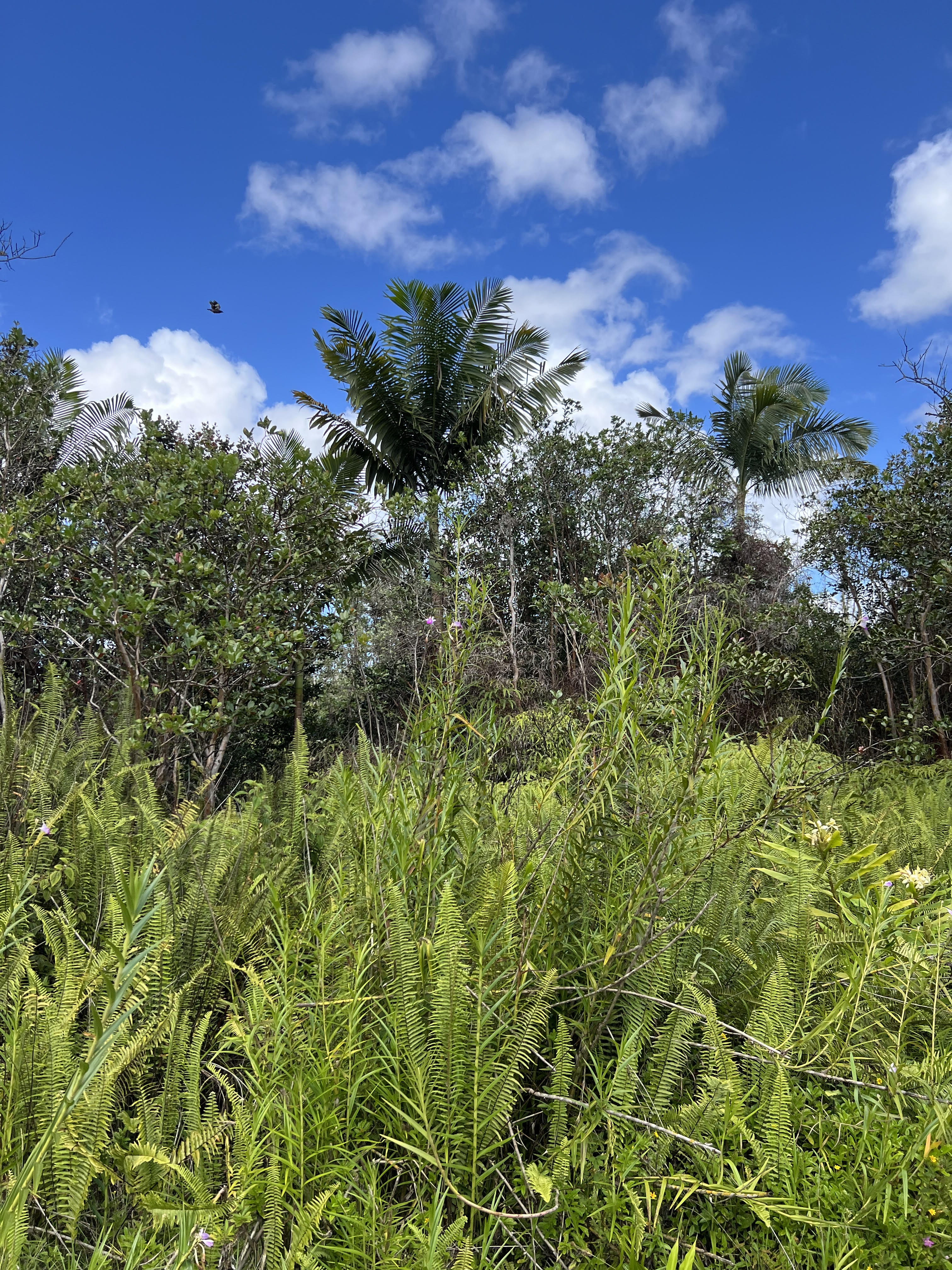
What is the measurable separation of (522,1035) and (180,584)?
4844mm

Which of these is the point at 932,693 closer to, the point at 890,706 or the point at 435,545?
the point at 890,706

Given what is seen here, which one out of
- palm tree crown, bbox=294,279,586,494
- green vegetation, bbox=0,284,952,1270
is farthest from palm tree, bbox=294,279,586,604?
green vegetation, bbox=0,284,952,1270

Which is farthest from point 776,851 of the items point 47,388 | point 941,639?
point 47,388

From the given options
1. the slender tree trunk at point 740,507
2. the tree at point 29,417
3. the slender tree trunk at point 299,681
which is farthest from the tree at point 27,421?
the slender tree trunk at point 740,507

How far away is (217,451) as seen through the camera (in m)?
7.07

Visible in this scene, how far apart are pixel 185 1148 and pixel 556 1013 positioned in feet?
2.27

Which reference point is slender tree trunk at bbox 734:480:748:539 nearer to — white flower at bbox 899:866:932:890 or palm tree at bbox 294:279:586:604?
palm tree at bbox 294:279:586:604

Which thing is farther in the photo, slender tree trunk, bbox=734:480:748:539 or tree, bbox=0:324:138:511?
slender tree trunk, bbox=734:480:748:539

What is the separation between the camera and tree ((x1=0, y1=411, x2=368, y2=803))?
4758 mm

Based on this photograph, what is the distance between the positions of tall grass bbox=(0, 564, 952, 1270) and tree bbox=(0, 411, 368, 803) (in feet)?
9.94

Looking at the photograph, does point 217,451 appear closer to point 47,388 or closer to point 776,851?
point 47,388

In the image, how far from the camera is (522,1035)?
3.82ft

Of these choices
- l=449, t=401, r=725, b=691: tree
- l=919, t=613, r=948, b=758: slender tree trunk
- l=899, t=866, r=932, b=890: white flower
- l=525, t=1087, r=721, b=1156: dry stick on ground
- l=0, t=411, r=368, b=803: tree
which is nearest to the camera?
l=525, t=1087, r=721, b=1156: dry stick on ground

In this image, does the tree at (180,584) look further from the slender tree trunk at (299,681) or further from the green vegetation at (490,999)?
the green vegetation at (490,999)
